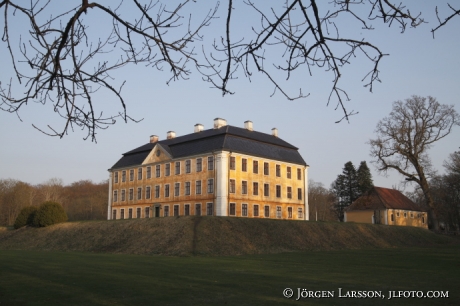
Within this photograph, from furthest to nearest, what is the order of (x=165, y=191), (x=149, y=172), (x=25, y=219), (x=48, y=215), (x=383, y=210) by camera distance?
(x=383, y=210) → (x=149, y=172) → (x=165, y=191) → (x=25, y=219) → (x=48, y=215)

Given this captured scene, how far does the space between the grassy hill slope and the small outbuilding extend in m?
15.6

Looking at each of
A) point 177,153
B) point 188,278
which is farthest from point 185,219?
point 188,278

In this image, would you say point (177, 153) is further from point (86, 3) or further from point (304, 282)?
point (86, 3)

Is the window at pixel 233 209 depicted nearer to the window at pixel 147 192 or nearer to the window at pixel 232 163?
the window at pixel 232 163

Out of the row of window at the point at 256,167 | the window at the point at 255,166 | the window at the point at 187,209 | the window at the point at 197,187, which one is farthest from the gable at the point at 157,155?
the window at the point at 255,166

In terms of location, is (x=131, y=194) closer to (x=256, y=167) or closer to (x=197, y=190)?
(x=197, y=190)

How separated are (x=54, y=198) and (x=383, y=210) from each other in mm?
55480

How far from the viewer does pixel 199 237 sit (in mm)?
28938

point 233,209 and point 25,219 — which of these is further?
point 233,209

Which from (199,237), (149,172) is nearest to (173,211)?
(149,172)

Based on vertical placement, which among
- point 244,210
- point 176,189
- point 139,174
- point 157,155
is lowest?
point 244,210

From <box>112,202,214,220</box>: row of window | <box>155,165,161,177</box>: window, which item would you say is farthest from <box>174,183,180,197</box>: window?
<box>155,165,161,177</box>: window

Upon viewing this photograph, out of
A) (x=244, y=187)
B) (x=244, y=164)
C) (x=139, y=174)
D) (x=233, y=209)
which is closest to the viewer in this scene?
(x=233, y=209)

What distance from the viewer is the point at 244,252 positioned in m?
27.7
